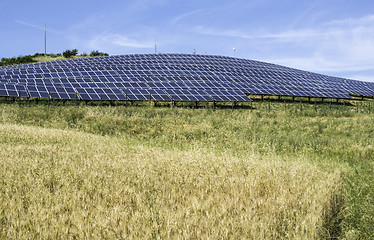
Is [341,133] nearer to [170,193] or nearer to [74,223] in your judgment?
[170,193]

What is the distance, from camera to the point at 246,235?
3.04m

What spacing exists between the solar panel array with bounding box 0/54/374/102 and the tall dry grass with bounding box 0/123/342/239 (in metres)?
22.7

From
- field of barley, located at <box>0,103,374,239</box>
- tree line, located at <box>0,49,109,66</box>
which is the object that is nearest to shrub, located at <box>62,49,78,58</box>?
tree line, located at <box>0,49,109,66</box>

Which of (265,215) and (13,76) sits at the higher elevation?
(13,76)

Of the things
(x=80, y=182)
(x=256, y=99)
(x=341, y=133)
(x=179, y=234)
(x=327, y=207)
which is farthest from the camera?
(x=256, y=99)

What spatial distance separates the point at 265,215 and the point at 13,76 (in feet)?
138

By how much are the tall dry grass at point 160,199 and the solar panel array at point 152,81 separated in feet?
74.5

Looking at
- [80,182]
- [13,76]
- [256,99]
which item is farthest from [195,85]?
[80,182]

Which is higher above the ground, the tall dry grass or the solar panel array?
the solar panel array

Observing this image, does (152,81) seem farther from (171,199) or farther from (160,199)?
(171,199)

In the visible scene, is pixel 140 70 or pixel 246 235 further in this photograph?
pixel 140 70

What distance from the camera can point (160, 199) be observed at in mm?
4160

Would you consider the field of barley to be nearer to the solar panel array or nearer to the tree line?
the solar panel array

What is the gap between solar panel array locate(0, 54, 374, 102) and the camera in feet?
94.8
